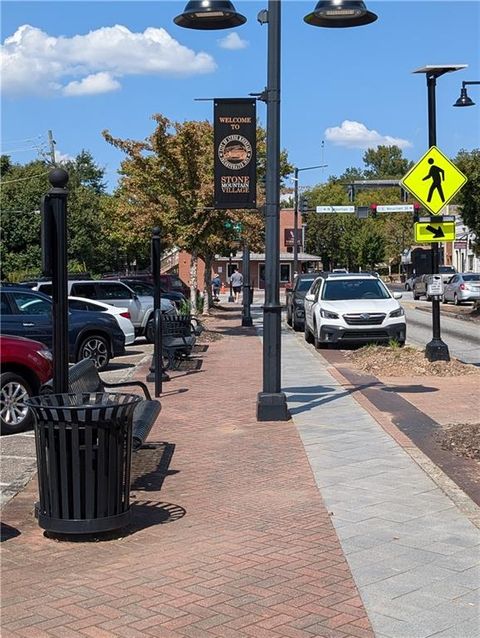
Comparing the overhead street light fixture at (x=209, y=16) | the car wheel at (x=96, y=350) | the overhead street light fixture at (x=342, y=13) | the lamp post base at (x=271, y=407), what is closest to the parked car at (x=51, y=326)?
the car wheel at (x=96, y=350)

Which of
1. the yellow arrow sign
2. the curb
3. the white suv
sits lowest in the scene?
the curb

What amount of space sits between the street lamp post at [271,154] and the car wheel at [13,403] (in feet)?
8.72

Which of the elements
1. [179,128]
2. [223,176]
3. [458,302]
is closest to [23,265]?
[458,302]

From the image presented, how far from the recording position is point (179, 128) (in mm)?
23938

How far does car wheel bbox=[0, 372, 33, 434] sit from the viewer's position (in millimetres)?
9531

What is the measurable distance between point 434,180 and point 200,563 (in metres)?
9.63

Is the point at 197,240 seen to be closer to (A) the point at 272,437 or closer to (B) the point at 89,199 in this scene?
(A) the point at 272,437

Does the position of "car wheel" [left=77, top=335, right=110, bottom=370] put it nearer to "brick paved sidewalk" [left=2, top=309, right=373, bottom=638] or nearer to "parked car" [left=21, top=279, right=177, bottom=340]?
"parked car" [left=21, top=279, right=177, bottom=340]

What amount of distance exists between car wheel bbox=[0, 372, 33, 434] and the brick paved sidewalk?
2.07 m

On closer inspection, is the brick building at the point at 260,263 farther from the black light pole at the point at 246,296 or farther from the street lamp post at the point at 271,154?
the street lamp post at the point at 271,154

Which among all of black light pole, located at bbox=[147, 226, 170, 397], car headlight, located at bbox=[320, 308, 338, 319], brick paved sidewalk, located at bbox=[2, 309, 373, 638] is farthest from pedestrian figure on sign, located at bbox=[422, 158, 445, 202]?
brick paved sidewalk, located at bbox=[2, 309, 373, 638]

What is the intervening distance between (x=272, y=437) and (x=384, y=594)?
172 inches

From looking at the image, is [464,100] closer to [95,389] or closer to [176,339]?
[176,339]

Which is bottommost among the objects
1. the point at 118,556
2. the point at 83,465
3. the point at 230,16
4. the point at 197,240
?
the point at 118,556
